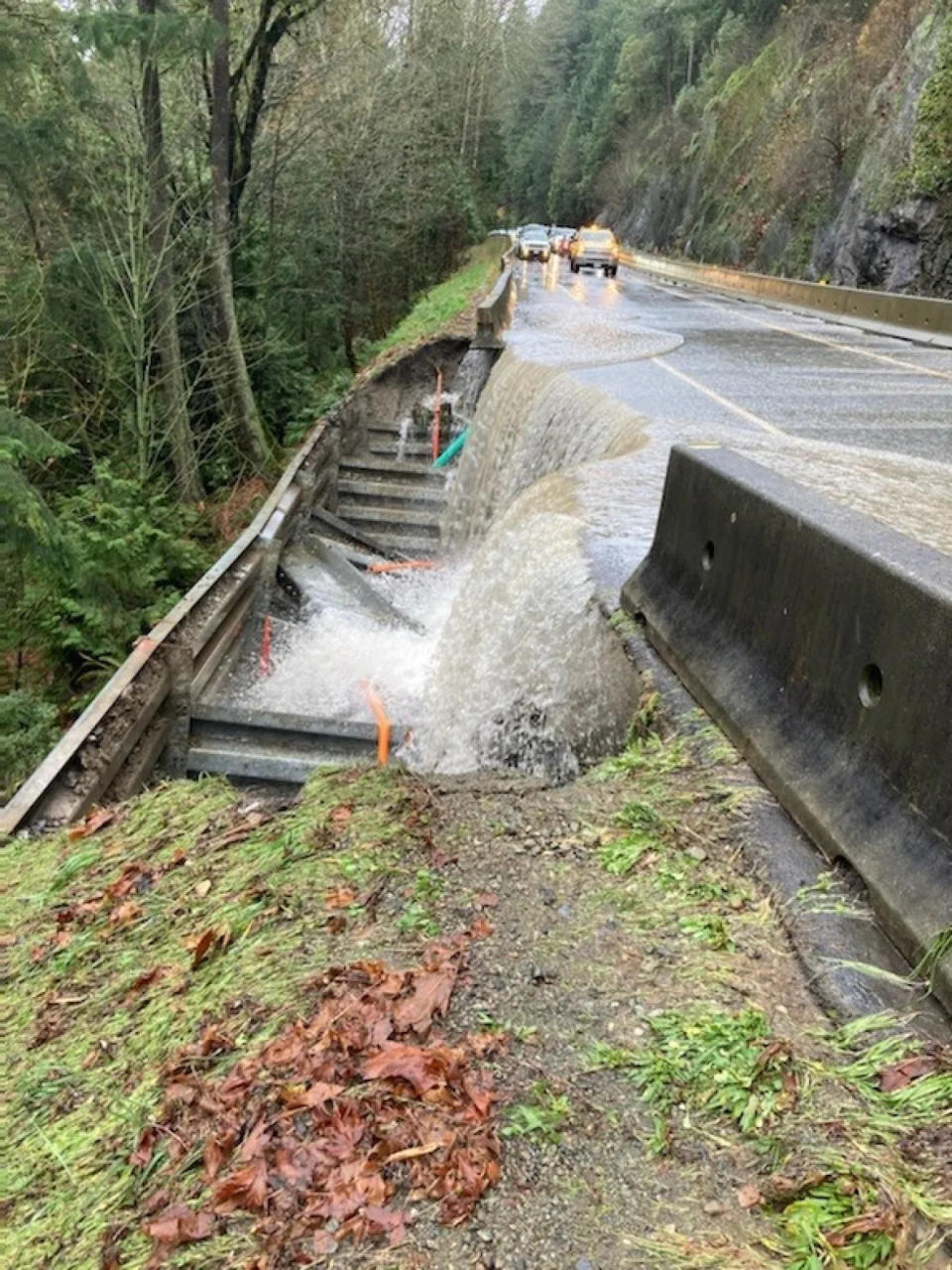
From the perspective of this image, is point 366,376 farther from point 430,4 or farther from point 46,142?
point 430,4

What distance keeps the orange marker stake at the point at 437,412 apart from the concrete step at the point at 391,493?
4.08ft

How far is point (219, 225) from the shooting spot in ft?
55.9

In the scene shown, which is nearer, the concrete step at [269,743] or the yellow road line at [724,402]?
the concrete step at [269,743]

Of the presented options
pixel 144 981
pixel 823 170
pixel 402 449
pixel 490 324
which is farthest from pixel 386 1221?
pixel 823 170

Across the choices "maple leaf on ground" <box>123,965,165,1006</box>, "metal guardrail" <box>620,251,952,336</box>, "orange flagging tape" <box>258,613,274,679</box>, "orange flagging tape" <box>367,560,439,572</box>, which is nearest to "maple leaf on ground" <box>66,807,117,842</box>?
"maple leaf on ground" <box>123,965,165,1006</box>

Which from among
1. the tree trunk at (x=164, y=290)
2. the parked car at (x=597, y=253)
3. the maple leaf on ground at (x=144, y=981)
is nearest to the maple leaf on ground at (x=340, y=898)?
the maple leaf on ground at (x=144, y=981)

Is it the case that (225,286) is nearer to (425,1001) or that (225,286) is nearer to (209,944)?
(209,944)

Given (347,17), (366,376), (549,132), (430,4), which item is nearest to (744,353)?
(366,376)

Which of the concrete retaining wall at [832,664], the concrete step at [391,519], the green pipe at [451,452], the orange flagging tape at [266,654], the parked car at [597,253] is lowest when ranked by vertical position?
the orange flagging tape at [266,654]

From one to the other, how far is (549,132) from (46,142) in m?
88.3

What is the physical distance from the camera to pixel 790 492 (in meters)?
3.52

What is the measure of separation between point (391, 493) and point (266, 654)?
5.87 m

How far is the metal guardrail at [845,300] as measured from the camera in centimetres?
1770

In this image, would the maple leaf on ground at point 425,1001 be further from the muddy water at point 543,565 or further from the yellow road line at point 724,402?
the yellow road line at point 724,402
